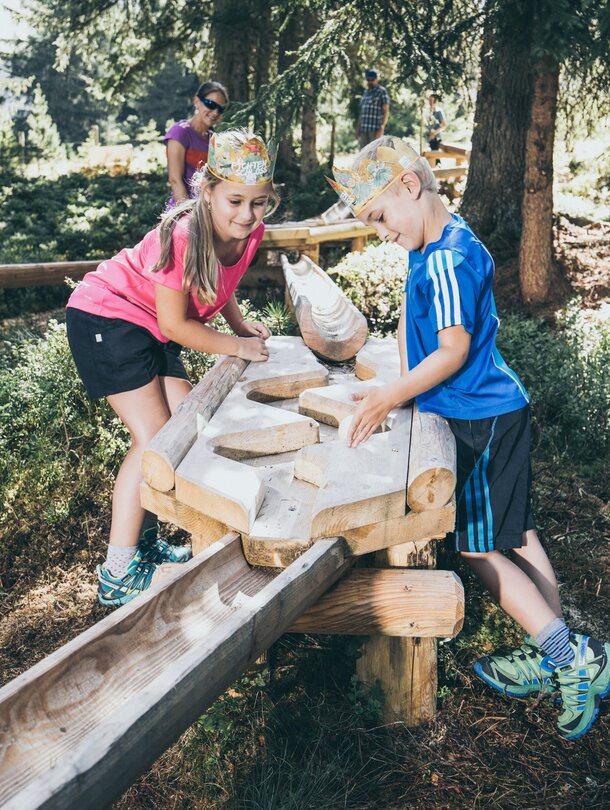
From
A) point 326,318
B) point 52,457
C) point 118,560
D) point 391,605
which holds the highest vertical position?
point 326,318

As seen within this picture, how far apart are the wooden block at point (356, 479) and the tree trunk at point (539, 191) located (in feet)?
15.4

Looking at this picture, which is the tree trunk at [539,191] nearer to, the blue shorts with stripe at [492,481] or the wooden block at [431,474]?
the blue shorts with stripe at [492,481]

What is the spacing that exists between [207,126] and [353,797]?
5.17m

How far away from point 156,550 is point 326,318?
80.3 inches

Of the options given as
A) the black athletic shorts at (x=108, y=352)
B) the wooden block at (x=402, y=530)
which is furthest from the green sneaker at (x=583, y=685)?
the black athletic shorts at (x=108, y=352)

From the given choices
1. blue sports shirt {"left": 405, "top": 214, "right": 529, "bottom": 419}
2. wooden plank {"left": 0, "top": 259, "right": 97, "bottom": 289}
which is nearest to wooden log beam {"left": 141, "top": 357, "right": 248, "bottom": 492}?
blue sports shirt {"left": 405, "top": 214, "right": 529, "bottom": 419}

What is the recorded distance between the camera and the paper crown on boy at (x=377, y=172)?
2.54 metres

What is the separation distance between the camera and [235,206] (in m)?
3.06

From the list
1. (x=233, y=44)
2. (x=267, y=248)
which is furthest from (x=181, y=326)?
(x=233, y=44)

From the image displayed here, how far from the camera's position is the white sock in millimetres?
3115

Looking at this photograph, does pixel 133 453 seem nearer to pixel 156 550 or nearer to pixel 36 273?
pixel 156 550

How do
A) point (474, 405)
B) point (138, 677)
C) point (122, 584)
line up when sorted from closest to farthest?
point (138, 677), point (474, 405), point (122, 584)

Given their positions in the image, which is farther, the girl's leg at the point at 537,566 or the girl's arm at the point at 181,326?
the girl's arm at the point at 181,326

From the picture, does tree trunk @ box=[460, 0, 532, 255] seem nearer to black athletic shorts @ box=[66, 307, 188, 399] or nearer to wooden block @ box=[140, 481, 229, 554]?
black athletic shorts @ box=[66, 307, 188, 399]
